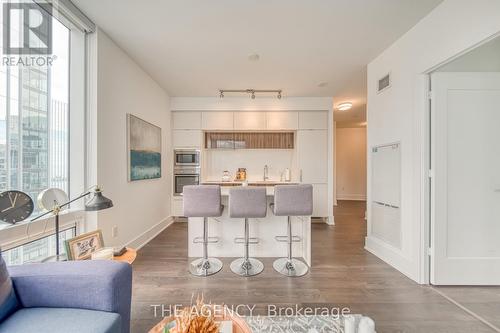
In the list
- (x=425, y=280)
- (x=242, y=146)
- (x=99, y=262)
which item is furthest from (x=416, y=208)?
(x=242, y=146)

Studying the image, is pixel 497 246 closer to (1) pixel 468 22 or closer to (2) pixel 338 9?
(1) pixel 468 22

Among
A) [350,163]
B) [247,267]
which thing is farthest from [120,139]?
[350,163]

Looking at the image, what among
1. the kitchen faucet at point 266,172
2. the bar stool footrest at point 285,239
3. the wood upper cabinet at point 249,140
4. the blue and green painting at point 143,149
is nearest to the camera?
the bar stool footrest at point 285,239

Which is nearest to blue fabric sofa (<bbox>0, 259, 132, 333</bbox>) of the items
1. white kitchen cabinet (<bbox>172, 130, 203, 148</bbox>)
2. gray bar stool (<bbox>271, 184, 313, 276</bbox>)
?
gray bar stool (<bbox>271, 184, 313, 276</bbox>)

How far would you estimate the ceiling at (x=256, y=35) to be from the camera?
2096 mm

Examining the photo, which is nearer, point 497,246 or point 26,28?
point 26,28

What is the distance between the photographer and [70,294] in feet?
3.94

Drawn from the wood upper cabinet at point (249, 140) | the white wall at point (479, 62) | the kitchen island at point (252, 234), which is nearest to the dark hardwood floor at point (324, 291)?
the kitchen island at point (252, 234)

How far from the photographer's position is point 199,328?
898 millimetres

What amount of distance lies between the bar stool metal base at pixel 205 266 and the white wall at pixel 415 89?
2.18 m

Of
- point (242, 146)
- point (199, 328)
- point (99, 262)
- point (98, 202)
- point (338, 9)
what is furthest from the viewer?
point (242, 146)

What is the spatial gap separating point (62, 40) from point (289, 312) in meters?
3.41

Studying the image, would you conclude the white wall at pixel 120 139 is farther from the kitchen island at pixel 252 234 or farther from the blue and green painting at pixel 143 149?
the kitchen island at pixel 252 234

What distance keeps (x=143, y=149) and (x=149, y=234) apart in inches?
56.3
